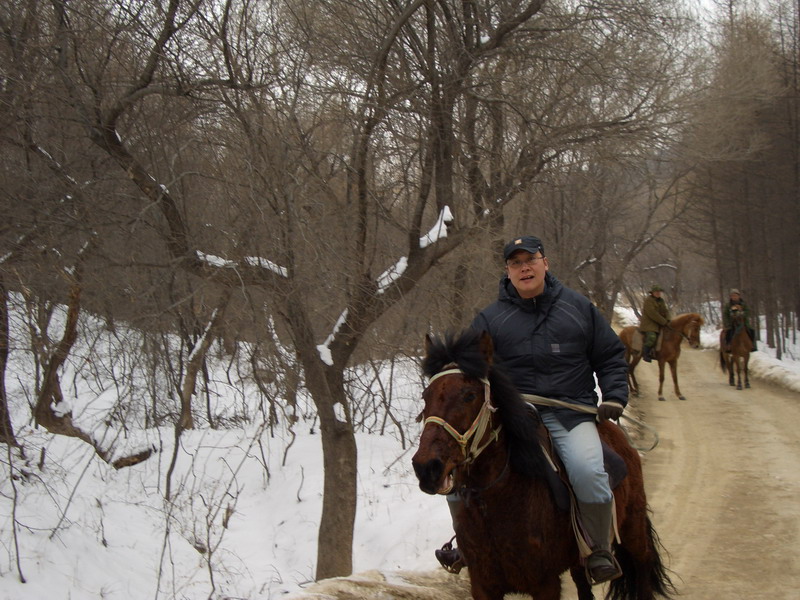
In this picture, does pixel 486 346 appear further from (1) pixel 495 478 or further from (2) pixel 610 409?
(2) pixel 610 409

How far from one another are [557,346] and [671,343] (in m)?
14.2

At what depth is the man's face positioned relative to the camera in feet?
14.2

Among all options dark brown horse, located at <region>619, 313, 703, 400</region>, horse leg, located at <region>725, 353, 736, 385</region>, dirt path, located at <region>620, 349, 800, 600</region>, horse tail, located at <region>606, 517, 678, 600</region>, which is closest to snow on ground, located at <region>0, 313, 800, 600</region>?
horse tail, located at <region>606, 517, 678, 600</region>

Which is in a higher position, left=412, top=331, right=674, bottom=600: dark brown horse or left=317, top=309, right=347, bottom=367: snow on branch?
left=317, top=309, right=347, bottom=367: snow on branch

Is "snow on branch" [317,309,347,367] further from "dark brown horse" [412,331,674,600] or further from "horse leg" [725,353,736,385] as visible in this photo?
"horse leg" [725,353,736,385]

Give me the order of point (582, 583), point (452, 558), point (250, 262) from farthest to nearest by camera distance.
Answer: point (250, 262) < point (582, 583) < point (452, 558)

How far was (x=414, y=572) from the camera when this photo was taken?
615cm

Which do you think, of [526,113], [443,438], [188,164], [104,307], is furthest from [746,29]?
[443,438]

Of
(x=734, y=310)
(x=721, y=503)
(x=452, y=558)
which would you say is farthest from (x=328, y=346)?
(x=734, y=310)

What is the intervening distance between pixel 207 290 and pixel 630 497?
465cm

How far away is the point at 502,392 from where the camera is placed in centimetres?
394

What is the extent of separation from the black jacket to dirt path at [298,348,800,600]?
6.56 ft

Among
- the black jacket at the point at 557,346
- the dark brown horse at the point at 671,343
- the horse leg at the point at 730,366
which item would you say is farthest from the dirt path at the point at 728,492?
the black jacket at the point at 557,346

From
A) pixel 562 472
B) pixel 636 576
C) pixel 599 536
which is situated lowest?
pixel 636 576
